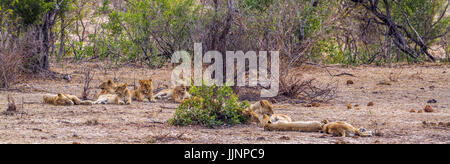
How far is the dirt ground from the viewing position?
20.6ft

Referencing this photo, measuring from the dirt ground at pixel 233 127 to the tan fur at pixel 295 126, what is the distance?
16 cm

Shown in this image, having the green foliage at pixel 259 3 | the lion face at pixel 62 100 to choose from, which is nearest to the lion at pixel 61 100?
the lion face at pixel 62 100

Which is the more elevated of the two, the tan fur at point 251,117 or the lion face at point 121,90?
the lion face at point 121,90

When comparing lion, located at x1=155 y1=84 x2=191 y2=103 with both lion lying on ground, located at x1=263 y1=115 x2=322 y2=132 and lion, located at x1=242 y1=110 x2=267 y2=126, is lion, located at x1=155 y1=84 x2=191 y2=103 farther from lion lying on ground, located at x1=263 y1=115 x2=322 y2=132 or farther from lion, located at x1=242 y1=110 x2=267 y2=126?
lion lying on ground, located at x1=263 y1=115 x2=322 y2=132

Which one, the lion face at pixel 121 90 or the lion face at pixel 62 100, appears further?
the lion face at pixel 121 90

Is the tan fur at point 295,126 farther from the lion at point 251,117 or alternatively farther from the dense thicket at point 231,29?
the dense thicket at point 231,29

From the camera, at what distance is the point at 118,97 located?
31.0 feet

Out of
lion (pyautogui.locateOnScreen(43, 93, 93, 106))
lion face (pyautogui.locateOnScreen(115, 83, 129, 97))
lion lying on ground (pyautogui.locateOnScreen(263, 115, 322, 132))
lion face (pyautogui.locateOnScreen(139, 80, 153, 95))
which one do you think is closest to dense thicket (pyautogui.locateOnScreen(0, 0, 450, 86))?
lion face (pyautogui.locateOnScreen(139, 80, 153, 95))

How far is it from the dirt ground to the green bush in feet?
0.59

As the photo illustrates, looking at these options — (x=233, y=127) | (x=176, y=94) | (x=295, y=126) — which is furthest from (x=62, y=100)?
(x=295, y=126)

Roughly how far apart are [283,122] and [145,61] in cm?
869

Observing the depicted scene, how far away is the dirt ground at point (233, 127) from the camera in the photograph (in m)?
6.27

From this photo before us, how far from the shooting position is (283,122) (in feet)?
22.7
